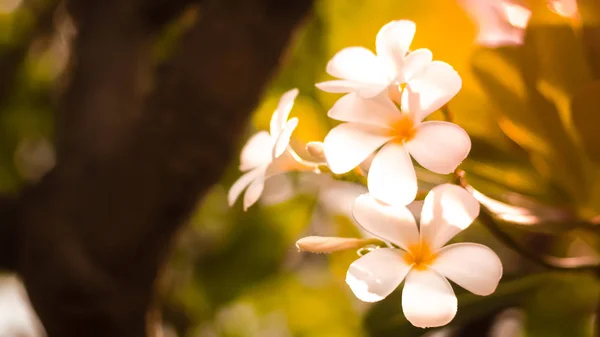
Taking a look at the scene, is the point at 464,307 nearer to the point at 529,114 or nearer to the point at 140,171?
the point at 529,114

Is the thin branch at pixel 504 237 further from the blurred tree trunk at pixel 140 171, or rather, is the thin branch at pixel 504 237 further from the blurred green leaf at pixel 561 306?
the blurred tree trunk at pixel 140 171

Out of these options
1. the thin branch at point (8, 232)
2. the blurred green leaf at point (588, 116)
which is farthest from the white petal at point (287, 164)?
the thin branch at point (8, 232)

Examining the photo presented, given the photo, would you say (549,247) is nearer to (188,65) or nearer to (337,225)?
(337,225)

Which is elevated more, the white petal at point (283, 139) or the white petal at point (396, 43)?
the white petal at point (396, 43)

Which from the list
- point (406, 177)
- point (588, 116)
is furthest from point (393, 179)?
point (588, 116)

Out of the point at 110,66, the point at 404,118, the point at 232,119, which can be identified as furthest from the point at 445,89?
the point at 110,66

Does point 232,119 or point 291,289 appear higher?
point 232,119

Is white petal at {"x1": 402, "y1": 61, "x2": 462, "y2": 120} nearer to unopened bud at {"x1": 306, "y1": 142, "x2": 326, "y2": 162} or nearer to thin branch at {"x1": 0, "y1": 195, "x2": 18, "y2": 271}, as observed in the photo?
unopened bud at {"x1": 306, "y1": 142, "x2": 326, "y2": 162}
